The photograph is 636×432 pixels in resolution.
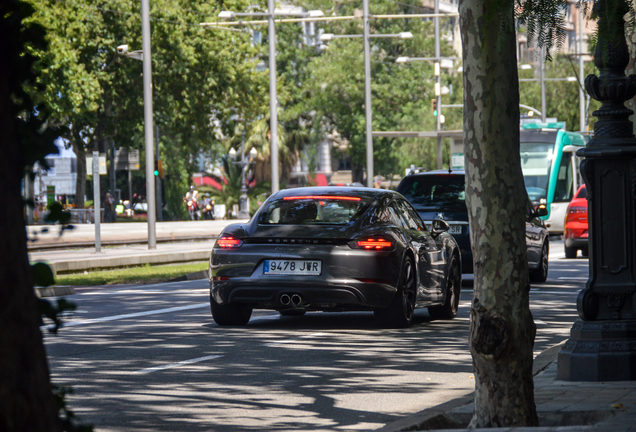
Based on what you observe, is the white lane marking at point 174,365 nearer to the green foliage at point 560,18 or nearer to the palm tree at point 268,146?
the green foliage at point 560,18

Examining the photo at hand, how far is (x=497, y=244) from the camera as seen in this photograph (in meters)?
5.40

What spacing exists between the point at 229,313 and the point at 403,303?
182 centimetres


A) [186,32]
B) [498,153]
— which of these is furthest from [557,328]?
[186,32]

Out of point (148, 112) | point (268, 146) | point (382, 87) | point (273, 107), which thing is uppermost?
point (382, 87)

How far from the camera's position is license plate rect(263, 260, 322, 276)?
10.2m

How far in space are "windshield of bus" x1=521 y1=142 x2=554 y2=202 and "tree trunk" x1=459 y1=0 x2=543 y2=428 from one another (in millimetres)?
28302

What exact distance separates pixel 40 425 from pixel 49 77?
3580 cm

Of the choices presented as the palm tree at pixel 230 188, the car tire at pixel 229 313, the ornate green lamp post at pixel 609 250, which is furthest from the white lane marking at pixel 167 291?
the palm tree at pixel 230 188

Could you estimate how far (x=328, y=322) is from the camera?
11.6m

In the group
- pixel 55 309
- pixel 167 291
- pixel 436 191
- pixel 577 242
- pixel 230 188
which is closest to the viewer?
pixel 55 309

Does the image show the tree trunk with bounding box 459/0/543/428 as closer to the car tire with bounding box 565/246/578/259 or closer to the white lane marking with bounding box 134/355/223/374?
the white lane marking with bounding box 134/355/223/374

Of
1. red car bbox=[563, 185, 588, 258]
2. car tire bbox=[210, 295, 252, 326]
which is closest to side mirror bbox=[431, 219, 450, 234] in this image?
car tire bbox=[210, 295, 252, 326]

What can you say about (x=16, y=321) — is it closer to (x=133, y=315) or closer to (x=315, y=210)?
(x=315, y=210)

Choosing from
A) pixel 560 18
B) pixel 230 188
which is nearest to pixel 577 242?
pixel 560 18
